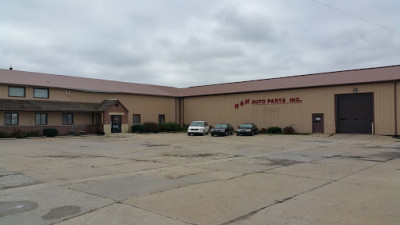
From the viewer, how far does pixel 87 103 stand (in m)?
35.9

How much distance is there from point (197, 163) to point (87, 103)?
26313 mm

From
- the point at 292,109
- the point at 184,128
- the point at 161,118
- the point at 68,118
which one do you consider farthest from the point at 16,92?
the point at 292,109

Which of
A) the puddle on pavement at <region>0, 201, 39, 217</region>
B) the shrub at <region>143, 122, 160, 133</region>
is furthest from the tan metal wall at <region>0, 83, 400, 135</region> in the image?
the puddle on pavement at <region>0, 201, 39, 217</region>

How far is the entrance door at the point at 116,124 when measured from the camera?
1441 inches

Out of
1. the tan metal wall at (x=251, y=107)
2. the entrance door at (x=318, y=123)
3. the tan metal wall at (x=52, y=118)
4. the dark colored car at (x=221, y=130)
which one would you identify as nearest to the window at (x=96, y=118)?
the tan metal wall at (x=52, y=118)

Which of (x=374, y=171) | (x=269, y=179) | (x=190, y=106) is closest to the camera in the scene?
(x=269, y=179)

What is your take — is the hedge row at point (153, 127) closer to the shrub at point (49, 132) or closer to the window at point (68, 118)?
the window at point (68, 118)

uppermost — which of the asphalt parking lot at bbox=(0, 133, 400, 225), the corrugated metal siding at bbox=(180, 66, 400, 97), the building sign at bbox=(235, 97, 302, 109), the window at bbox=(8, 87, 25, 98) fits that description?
the corrugated metal siding at bbox=(180, 66, 400, 97)

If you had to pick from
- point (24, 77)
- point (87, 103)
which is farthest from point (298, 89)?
point (24, 77)

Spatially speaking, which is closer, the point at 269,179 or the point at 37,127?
the point at 269,179

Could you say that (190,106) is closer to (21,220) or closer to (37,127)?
(37,127)

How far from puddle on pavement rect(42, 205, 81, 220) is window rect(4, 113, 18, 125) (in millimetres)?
27503

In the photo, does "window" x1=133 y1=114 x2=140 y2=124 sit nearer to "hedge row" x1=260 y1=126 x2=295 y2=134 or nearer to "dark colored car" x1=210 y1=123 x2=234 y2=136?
"dark colored car" x1=210 y1=123 x2=234 y2=136

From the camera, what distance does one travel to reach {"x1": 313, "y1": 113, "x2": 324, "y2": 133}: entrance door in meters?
33.0
